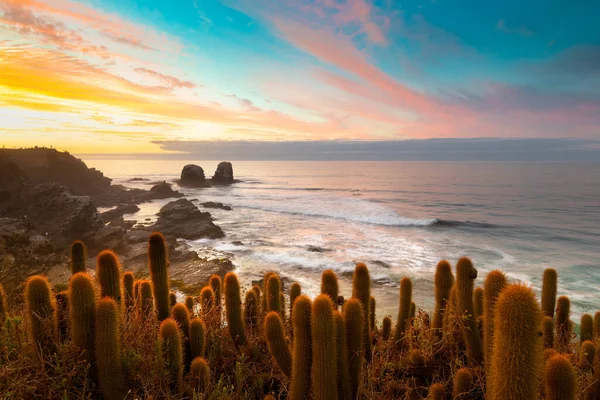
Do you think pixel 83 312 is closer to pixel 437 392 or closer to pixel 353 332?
pixel 353 332

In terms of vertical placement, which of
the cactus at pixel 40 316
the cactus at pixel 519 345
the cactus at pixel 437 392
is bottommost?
the cactus at pixel 437 392

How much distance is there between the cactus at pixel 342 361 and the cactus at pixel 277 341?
747mm

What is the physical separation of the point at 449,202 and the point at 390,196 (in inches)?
386

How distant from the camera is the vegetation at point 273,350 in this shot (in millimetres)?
2521

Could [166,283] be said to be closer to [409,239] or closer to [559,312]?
[559,312]

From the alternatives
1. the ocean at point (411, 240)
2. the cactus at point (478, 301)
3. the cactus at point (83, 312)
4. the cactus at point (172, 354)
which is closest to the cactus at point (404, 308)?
the cactus at point (478, 301)

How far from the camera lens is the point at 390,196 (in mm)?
54625

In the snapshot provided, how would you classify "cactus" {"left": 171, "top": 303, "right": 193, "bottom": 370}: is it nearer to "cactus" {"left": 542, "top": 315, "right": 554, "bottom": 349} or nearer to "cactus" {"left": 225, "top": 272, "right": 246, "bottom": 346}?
"cactus" {"left": 225, "top": 272, "right": 246, "bottom": 346}

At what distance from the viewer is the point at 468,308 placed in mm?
4672

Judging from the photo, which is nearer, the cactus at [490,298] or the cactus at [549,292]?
the cactus at [490,298]

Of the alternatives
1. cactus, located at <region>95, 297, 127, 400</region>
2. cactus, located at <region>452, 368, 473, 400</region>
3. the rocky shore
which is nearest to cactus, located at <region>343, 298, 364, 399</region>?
cactus, located at <region>452, 368, 473, 400</region>

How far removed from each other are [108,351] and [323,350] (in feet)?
7.12

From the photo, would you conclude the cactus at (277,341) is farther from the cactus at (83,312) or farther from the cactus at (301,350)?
the cactus at (83,312)

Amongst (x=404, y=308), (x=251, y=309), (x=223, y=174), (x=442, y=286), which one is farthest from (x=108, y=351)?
(x=223, y=174)
